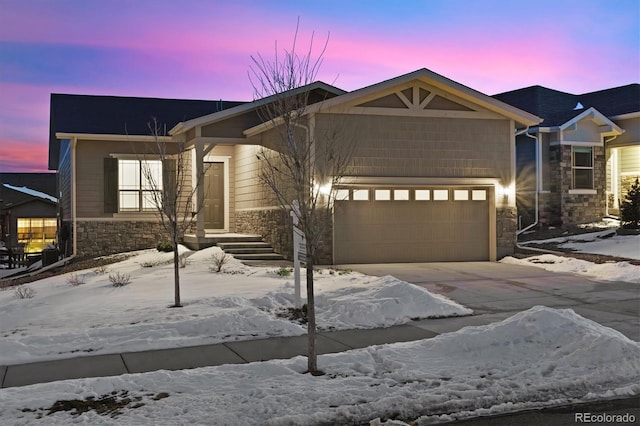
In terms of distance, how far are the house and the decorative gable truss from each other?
27 mm

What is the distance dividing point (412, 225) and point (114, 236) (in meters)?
9.33

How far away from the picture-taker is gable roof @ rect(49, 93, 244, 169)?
18703 mm

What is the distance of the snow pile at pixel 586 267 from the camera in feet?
43.2

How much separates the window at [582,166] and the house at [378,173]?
7687 millimetres

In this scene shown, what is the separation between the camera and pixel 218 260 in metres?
13.8

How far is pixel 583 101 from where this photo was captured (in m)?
27.2

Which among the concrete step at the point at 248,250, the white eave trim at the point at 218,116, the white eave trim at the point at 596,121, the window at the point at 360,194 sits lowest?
the concrete step at the point at 248,250

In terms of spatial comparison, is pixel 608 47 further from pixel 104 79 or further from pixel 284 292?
pixel 284 292

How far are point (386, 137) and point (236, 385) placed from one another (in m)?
10.9

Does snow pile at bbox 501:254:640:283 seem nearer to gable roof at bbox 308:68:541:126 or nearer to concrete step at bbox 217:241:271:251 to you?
gable roof at bbox 308:68:541:126

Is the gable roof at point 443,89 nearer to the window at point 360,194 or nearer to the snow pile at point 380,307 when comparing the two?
the window at point 360,194

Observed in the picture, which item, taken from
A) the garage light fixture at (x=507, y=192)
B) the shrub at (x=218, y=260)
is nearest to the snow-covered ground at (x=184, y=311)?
the shrub at (x=218, y=260)

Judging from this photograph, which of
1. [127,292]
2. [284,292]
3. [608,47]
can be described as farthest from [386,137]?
[608,47]

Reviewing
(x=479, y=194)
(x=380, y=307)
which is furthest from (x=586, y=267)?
(x=380, y=307)
